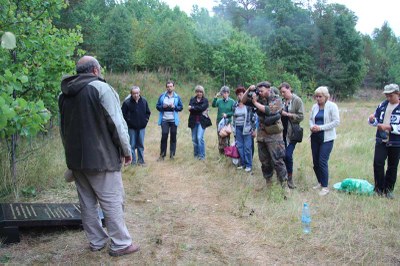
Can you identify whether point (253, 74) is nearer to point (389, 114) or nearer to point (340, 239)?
point (389, 114)

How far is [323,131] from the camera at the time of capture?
5707 millimetres

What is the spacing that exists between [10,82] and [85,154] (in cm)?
88

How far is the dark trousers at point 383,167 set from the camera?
5457mm

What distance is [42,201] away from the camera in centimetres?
483

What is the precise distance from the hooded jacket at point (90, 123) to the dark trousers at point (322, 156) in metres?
3.66

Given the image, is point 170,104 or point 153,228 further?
point 170,104

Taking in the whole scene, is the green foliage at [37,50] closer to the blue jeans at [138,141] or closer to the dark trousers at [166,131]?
the blue jeans at [138,141]

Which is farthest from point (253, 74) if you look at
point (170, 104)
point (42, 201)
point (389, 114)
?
point (42, 201)

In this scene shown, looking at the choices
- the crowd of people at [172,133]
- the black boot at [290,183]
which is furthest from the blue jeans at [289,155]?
the black boot at [290,183]

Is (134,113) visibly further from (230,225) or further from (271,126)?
(230,225)

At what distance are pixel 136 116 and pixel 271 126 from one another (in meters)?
3.19

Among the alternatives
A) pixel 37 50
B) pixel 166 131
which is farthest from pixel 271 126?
pixel 37 50

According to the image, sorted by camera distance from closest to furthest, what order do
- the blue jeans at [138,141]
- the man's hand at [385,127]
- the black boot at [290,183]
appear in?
the man's hand at [385,127] → the black boot at [290,183] → the blue jeans at [138,141]

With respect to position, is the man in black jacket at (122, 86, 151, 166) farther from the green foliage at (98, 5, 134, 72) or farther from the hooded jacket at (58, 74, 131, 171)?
the green foliage at (98, 5, 134, 72)
